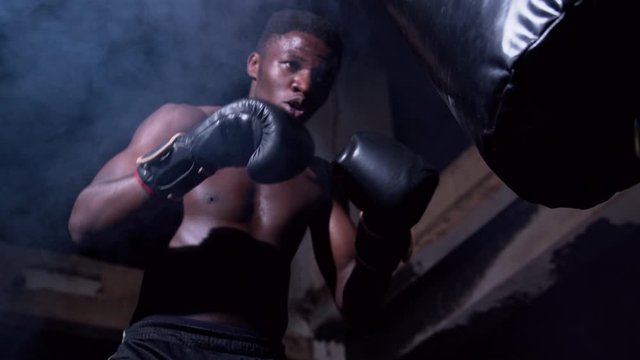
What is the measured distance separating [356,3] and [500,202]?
1471mm

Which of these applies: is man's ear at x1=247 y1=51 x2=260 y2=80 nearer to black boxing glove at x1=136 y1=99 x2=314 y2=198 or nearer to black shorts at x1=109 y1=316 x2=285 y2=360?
black boxing glove at x1=136 y1=99 x2=314 y2=198

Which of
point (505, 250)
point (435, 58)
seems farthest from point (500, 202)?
point (435, 58)

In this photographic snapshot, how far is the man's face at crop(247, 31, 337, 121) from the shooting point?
7.26 ft

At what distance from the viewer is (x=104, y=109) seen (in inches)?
133

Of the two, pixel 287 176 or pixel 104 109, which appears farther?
pixel 104 109

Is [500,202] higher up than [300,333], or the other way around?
[500,202]

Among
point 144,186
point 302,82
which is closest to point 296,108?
point 302,82

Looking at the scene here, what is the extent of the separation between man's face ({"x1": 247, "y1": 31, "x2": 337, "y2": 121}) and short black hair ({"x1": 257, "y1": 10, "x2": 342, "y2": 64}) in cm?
3

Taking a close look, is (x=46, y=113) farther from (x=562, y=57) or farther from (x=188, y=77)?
(x=562, y=57)

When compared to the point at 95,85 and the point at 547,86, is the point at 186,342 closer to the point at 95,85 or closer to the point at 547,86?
the point at 547,86

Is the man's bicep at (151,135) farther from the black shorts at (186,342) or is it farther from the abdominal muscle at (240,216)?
the black shorts at (186,342)

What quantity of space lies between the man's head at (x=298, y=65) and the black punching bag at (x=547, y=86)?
43.4 inches

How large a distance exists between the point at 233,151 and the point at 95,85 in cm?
170

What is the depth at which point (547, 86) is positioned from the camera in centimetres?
95
